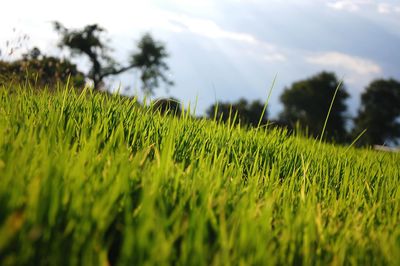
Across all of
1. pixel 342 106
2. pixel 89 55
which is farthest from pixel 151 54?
pixel 342 106

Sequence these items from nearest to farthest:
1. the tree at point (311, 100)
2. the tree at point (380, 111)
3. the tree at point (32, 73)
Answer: the tree at point (32, 73) < the tree at point (380, 111) < the tree at point (311, 100)

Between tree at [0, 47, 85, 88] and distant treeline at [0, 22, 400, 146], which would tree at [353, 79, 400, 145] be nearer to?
distant treeline at [0, 22, 400, 146]

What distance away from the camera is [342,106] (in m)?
39.1

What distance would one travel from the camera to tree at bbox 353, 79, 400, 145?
36.4m

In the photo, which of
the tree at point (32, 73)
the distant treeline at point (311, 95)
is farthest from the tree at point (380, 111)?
the tree at point (32, 73)

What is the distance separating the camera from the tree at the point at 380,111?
36375mm

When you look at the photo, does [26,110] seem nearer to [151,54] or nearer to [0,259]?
[0,259]

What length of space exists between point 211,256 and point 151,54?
40.9m

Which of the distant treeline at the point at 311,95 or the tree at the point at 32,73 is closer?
the tree at the point at 32,73

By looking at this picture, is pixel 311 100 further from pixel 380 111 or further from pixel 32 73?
pixel 32 73

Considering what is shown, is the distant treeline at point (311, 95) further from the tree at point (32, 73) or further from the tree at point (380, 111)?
the tree at point (32, 73)

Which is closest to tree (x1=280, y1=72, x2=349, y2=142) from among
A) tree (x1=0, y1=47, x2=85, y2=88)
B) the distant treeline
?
the distant treeline

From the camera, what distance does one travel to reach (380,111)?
125 feet

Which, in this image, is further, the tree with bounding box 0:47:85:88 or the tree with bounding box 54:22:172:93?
the tree with bounding box 54:22:172:93
